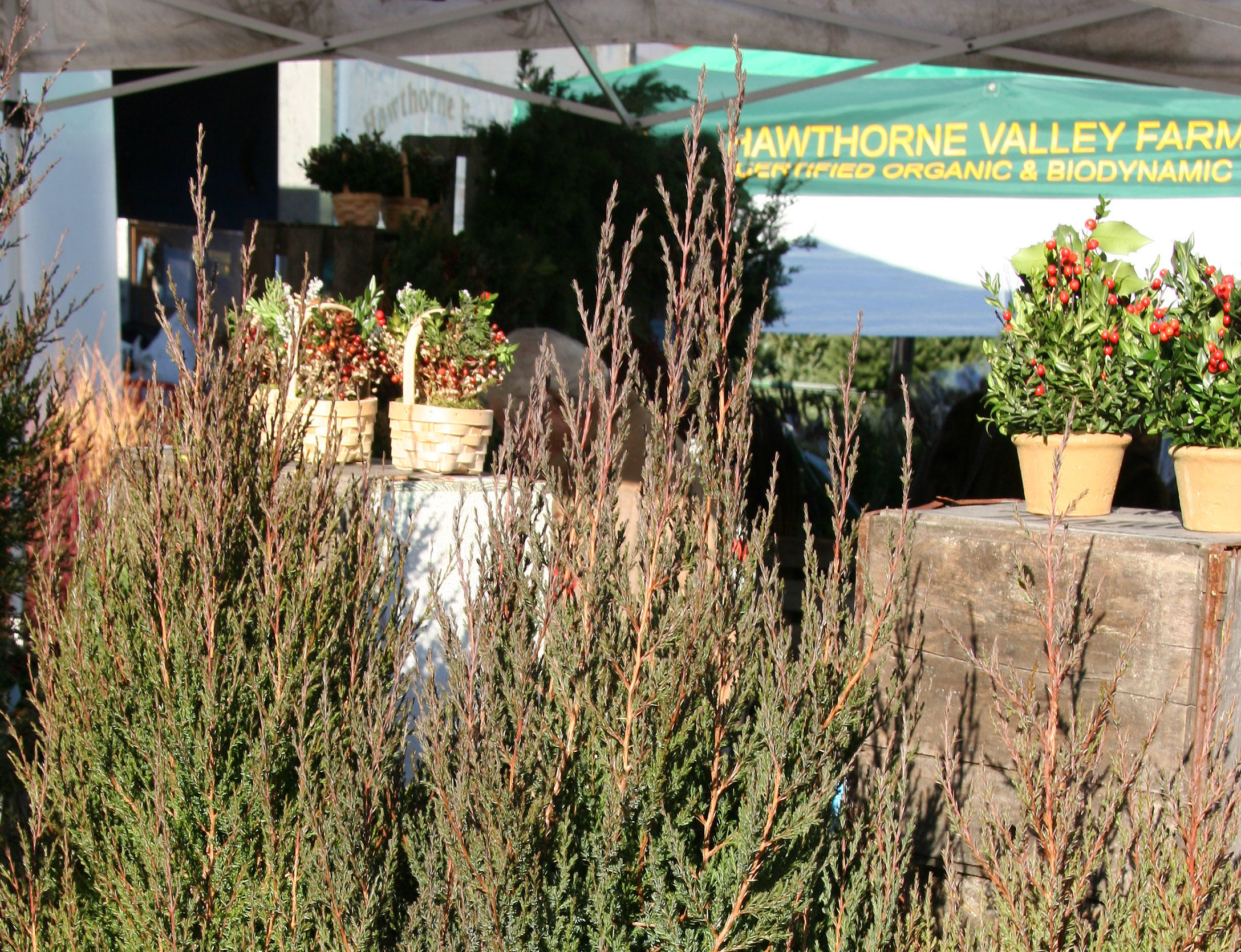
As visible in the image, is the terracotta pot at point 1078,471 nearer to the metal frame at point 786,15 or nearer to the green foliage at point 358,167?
the metal frame at point 786,15

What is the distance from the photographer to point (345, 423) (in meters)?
2.70

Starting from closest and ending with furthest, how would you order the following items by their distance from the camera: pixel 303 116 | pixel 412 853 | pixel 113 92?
pixel 412 853
pixel 113 92
pixel 303 116

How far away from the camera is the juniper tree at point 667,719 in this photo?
1.60 meters

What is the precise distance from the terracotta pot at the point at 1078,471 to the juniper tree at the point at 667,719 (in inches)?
15.3

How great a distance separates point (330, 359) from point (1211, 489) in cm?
200

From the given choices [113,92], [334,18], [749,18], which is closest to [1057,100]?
[749,18]

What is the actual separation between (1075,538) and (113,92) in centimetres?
417

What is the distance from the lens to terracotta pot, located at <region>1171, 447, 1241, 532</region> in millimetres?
1813

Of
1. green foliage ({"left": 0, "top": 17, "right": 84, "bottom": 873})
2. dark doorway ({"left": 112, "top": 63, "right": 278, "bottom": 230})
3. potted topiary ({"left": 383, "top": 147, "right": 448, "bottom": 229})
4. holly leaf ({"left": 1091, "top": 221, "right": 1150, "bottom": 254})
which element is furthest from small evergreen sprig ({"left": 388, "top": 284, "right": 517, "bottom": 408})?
dark doorway ({"left": 112, "top": 63, "right": 278, "bottom": 230})

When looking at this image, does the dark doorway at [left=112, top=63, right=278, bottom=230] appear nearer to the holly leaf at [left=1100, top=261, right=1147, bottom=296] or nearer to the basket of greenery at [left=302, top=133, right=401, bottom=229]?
the basket of greenery at [left=302, top=133, right=401, bottom=229]

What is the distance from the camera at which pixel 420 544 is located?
8.52ft

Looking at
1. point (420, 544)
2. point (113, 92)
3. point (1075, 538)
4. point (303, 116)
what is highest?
point (303, 116)

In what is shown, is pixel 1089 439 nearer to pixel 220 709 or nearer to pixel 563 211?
pixel 220 709

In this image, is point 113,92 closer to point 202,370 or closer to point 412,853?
point 202,370
